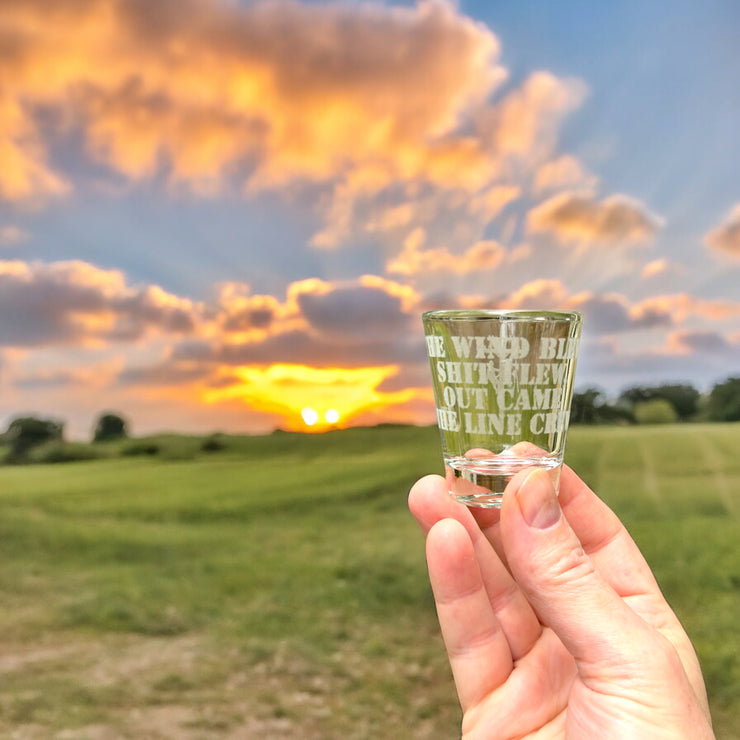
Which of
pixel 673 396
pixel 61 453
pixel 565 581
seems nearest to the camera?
pixel 565 581

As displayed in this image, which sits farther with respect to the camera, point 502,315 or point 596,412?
point 596,412

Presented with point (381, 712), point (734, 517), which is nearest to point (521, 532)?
point (381, 712)

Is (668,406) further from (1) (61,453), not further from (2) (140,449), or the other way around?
(1) (61,453)

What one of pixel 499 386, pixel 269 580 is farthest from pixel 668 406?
pixel 499 386

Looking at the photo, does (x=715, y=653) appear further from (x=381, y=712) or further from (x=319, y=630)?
(x=319, y=630)

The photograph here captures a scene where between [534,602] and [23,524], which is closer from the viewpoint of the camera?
[534,602]

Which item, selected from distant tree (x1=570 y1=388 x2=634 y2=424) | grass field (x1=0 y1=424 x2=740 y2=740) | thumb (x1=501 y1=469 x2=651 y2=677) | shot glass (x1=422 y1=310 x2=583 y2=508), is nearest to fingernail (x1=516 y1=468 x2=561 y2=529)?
thumb (x1=501 y1=469 x2=651 y2=677)

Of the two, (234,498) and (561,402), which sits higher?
(561,402)
